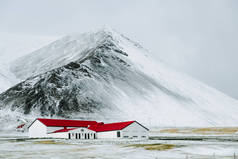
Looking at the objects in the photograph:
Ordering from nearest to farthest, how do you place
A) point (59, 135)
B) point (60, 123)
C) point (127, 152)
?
point (127, 152) → point (59, 135) → point (60, 123)

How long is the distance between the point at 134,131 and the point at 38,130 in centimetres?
3458

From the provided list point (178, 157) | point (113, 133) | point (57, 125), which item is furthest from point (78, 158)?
point (57, 125)

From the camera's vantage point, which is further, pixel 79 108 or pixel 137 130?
pixel 79 108

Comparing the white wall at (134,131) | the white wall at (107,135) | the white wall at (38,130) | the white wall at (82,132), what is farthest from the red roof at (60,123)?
the white wall at (134,131)

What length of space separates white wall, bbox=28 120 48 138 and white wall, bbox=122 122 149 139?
29460 millimetres

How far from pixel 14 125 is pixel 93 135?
80452 millimetres

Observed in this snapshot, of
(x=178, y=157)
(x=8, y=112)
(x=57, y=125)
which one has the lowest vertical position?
(x=178, y=157)

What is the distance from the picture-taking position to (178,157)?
132 feet

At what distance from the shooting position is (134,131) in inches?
3679

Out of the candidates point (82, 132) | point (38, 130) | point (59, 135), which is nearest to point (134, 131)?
point (82, 132)

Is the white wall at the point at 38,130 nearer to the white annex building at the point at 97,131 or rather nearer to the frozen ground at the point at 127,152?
the white annex building at the point at 97,131

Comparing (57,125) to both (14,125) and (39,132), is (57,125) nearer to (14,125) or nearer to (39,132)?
(39,132)

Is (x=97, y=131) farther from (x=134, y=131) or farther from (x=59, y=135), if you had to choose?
(x=59, y=135)

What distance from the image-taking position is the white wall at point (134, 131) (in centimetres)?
9075
